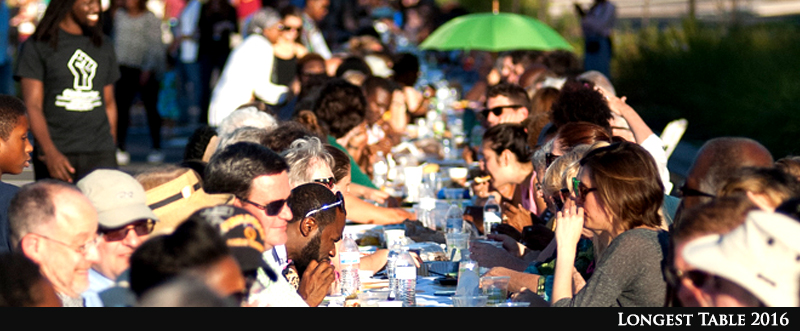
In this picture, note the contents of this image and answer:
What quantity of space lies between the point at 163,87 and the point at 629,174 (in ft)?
43.2

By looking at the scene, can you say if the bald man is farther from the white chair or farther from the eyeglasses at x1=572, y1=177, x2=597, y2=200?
the white chair

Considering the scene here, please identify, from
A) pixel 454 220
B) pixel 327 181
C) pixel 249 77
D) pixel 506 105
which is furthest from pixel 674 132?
pixel 327 181

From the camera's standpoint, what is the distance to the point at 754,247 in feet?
7.63

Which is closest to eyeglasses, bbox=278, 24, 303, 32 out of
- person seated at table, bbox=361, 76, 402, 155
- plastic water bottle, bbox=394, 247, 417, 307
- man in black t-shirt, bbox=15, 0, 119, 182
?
person seated at table, bbox=361, 76, 402, 155

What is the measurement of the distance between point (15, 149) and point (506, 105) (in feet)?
13.9

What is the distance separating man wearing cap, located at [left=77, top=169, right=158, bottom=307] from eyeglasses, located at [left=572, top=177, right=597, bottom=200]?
1.52 m

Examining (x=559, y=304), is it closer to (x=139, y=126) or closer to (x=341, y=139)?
(x=341, y=139)

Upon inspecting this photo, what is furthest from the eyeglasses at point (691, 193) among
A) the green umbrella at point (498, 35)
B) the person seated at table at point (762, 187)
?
the green umbrella at point (498, 35)

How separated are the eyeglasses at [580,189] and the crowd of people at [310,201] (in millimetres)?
19

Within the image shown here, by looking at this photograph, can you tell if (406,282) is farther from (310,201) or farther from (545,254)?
(545,254)

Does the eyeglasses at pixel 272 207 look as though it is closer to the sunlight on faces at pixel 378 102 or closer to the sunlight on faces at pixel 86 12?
the sunlight on faces at pixel 86 12

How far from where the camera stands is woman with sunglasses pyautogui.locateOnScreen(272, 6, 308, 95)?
9219 mm

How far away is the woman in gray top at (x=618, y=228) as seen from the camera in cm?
350
